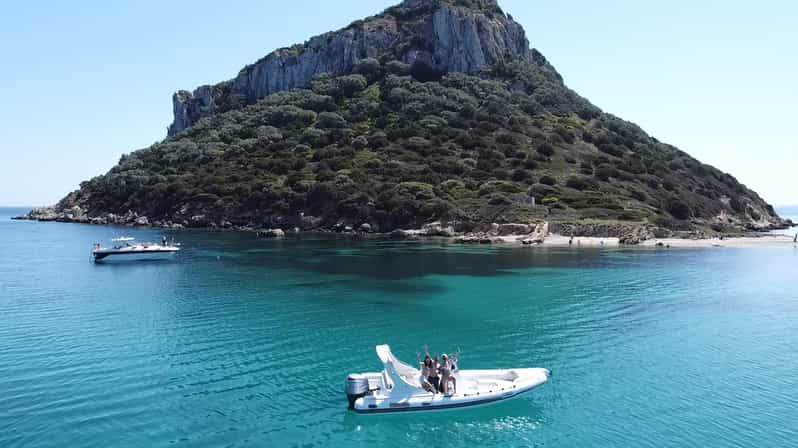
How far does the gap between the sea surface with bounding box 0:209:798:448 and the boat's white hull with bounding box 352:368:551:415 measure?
52cm

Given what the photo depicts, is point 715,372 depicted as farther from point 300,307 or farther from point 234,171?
point 234,171

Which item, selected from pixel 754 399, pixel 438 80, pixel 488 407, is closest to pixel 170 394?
pixel 488 407

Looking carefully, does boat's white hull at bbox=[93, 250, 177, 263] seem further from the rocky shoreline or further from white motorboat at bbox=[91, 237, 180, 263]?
the rocky shoreline

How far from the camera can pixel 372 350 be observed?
3497cm

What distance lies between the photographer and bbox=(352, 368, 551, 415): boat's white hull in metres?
26.0

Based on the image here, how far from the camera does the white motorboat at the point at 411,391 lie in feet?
85.7

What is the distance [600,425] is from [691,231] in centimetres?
10390

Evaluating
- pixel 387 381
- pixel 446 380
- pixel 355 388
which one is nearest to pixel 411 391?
pixel 387 381

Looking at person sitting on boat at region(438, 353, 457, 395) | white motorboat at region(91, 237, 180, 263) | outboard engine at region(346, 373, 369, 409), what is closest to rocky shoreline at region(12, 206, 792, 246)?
white motorboat at region(91, 237, 180, 263)

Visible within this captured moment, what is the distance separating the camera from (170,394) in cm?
2767

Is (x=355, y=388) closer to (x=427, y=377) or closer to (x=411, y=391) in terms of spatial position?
(x=411, y=391)

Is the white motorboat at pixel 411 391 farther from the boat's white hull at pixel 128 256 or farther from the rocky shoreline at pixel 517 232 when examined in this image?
the rocky shoreline at pixel 517 232

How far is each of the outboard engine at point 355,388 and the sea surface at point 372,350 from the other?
3.92 feet

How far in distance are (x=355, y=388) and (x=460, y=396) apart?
5.09 metres
